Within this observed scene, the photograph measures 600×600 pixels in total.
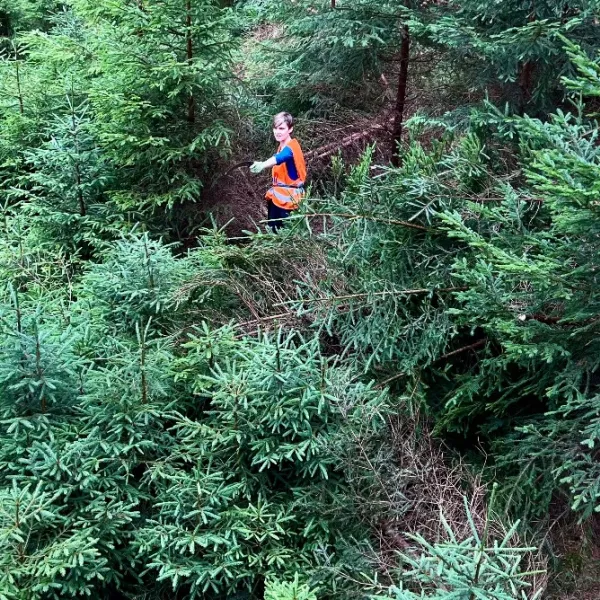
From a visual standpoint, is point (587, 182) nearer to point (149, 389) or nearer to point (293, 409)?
point (293, 409)

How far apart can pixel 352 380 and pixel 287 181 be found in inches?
98.2

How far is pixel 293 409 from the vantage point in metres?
4.14

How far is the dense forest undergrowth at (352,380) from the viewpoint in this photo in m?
3.63

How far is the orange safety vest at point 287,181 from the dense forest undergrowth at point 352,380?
1.01 metres

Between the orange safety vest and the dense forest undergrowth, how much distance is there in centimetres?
101

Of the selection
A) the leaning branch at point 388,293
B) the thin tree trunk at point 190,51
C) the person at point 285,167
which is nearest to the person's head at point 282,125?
the person at point 285,167

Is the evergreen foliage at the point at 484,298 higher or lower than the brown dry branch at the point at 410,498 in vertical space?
higher

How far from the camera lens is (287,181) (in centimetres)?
625

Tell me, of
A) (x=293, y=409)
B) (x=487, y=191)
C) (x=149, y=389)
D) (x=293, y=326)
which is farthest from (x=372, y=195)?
(x=149, y=389)

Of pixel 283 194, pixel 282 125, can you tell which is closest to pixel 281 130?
pixel 282 125

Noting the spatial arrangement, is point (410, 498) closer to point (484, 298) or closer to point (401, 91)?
point (484, 298)

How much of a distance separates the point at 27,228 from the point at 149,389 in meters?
3.68

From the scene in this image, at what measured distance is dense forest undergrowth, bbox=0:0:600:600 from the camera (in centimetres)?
363

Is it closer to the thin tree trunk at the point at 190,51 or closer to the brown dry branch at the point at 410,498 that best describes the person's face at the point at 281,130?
the thin tree trunk at the point at 190,51
